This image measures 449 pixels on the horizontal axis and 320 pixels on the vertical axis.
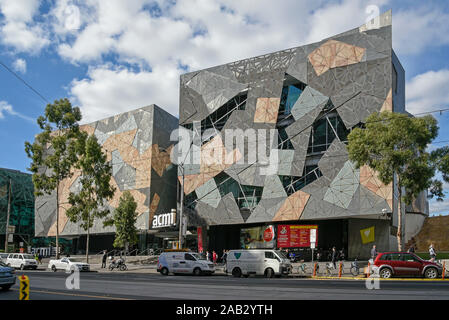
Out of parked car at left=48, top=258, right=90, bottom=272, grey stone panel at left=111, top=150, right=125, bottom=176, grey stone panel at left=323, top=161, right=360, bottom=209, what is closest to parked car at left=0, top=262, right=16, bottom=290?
parked car at left=48, top=258, right=90, bottom=272

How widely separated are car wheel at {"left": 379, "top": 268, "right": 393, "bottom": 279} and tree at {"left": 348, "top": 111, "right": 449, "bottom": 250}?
5021mm

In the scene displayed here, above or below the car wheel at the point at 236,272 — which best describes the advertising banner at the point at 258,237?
above

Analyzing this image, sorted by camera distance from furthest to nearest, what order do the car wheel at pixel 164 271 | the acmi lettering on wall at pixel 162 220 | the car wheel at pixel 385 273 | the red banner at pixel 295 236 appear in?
the acmi lettering on wall at pixel 162 220 < the red banner at pixel 295 236 < the car wheel at pixel 164 271 < the car wheel at pixel 385 273

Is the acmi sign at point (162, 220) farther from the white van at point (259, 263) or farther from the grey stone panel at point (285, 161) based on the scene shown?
the white van at point (259, 263)

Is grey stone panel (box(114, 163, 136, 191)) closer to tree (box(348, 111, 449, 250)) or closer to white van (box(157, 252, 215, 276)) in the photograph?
white van (box(157, 252, 215, 276))

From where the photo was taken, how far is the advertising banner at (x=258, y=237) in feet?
144

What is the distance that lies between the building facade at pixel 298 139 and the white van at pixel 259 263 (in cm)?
1353

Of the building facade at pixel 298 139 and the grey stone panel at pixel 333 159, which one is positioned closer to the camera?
the building facade at pixel 298 139

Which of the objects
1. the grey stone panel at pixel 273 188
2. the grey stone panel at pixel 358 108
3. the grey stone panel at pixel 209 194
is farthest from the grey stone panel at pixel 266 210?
the grey stone panel at pixel 358 108

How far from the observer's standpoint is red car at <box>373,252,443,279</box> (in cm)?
2366
